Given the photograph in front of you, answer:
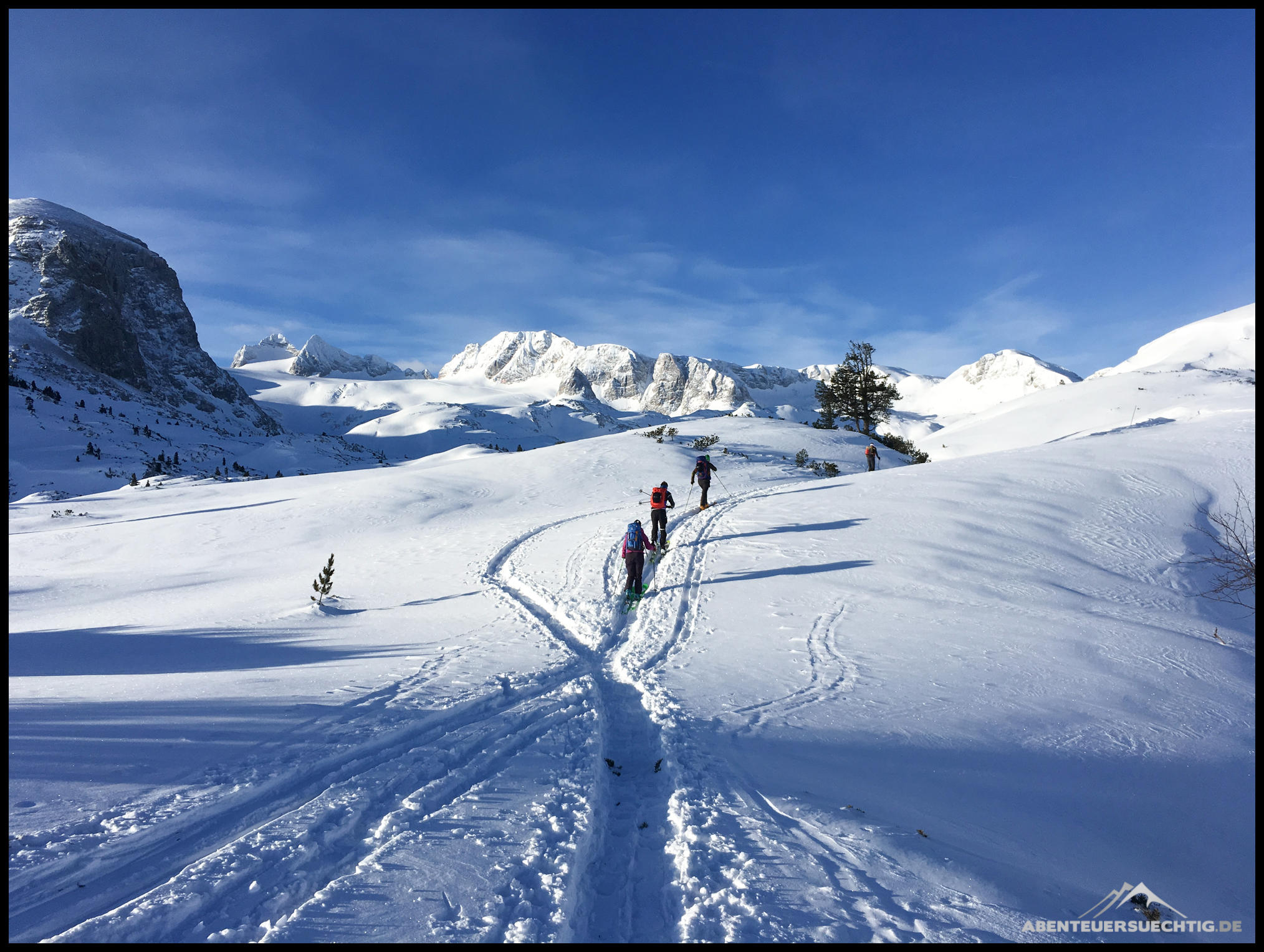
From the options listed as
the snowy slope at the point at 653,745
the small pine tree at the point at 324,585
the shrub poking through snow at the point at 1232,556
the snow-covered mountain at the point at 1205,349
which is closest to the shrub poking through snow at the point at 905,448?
the shrub poking through snow at the point at 1232,556

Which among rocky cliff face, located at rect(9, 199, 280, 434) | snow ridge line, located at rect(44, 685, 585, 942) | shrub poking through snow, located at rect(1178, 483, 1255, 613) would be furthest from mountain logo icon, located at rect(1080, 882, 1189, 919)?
rocky cliff face, located at rect(9, 199, 280, 434)

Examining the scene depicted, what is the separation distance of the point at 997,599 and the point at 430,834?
373 inches

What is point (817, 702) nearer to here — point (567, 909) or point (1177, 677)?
point (567, 909)

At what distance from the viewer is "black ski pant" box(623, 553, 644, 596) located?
36.1ft

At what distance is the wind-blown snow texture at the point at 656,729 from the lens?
403 centimetres

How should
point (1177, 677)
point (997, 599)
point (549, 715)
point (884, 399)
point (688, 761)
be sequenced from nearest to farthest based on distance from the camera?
point (688, 761)
point (549, 715)
point (1177, 677)
point (997, 599)
point (884, 399)

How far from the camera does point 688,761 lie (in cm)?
A: 562

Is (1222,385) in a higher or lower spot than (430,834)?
higher

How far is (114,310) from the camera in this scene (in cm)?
6988

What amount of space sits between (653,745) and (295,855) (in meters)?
3.10

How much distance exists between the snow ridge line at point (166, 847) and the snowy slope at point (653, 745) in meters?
0.02

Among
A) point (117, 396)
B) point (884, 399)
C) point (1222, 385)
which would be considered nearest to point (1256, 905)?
point (884, 399)

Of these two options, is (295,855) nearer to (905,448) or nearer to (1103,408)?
(905,448)

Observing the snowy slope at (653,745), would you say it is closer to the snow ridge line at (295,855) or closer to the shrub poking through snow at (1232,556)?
the snow ridge line at (295,855)
